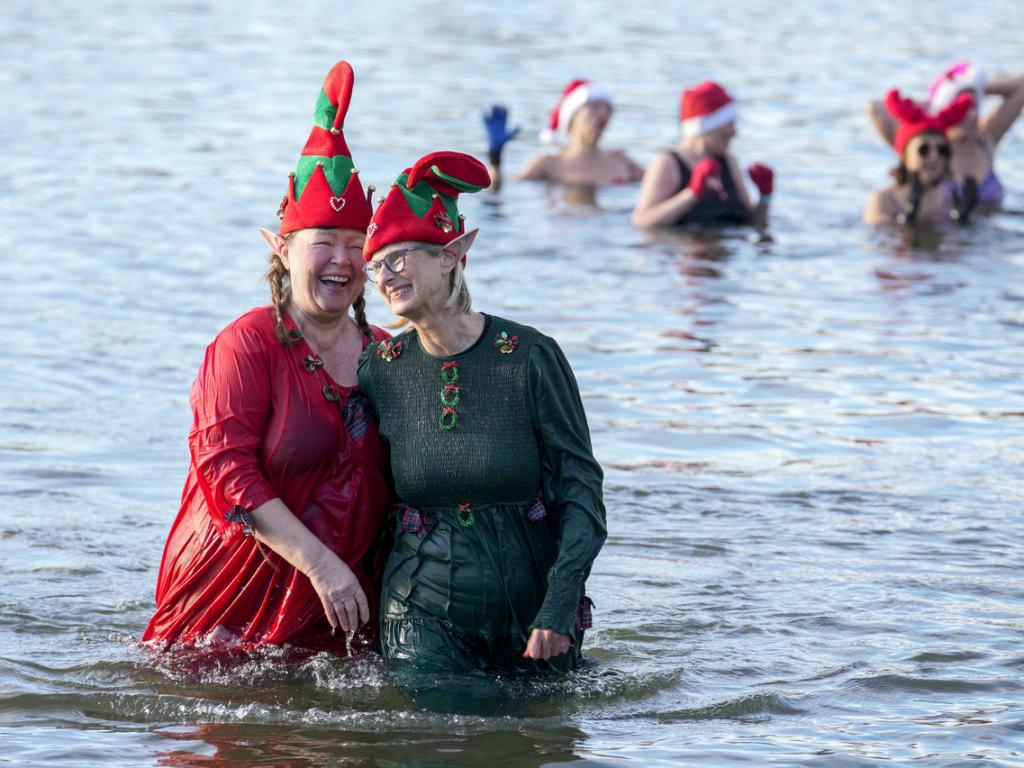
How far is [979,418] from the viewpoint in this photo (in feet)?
31.6

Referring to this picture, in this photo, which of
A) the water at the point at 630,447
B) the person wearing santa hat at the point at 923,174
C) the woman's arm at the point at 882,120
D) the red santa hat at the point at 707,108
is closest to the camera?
the water at the point at 630,447

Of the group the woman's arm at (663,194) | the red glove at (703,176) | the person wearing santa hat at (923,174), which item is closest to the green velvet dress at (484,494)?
the red glove at (703,176)

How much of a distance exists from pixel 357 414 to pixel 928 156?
10469 mm

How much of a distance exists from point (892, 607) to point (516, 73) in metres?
18.9

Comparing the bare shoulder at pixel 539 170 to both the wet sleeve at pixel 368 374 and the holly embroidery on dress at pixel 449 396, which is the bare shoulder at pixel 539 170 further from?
the holly embroidery on dress at pixel 449 396

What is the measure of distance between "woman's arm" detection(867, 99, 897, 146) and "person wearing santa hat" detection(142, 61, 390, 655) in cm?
1101

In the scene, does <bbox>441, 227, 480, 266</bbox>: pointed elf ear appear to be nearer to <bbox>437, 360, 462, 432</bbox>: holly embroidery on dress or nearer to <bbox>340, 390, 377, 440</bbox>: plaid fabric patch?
<bbox>437, 360, 462, 432</bbox>: holly embroidery on dress

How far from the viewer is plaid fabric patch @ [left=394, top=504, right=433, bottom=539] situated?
17.2 feet

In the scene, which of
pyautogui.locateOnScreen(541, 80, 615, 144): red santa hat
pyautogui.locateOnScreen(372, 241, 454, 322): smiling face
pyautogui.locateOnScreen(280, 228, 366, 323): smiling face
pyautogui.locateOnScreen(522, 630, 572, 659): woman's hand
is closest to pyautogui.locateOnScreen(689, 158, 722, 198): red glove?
pyautogui.locateOnScreen(541, 80, 615, 144): red santa hat

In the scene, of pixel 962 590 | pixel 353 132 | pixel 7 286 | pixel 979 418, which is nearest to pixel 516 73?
pixel 353 132

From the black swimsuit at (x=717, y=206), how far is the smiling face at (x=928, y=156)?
4.65ft

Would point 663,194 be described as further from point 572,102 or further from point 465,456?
point 465,456

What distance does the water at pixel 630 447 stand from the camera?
5609 mm

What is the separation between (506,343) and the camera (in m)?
5.12
